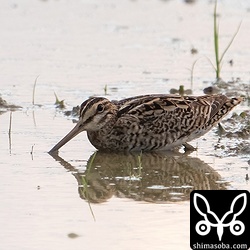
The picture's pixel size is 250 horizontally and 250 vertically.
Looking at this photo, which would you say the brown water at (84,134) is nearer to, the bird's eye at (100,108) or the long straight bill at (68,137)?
the long straight bill at (68,137)

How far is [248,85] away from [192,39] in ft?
9.00

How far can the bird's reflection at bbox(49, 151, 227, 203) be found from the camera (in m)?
9.39

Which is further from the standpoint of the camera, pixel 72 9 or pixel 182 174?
pixel 72 9

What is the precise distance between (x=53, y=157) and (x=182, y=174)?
4.09 ft

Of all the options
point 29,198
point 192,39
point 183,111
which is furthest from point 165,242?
point 192,39

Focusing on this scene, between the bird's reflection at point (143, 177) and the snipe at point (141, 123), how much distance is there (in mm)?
129

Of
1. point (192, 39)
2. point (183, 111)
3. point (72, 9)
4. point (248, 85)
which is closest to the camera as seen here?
point (183, 111)

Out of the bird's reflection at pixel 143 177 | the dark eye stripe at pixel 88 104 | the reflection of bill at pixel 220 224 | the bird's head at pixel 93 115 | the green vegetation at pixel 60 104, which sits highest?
A: the dark eye stripe at pixel 88 104

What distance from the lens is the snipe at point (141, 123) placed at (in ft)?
36.3

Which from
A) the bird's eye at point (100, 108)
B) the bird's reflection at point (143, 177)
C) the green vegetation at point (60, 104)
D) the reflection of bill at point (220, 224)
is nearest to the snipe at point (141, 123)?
the bird's eye at point (100, 108)

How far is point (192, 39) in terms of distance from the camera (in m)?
16.4

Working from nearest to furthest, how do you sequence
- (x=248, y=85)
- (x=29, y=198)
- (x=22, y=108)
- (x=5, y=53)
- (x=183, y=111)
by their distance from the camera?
(x=29, y=198), (x=183, y=111), (x=22, y=108), (x=248, y=85), (x=5, y=53)

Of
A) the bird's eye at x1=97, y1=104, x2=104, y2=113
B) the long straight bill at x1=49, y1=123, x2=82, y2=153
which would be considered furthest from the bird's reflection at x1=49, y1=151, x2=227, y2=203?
the bird's eye at x1=97, y1=104, x2=104, y2=113

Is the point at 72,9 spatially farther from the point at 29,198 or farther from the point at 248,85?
the point at 29,198
